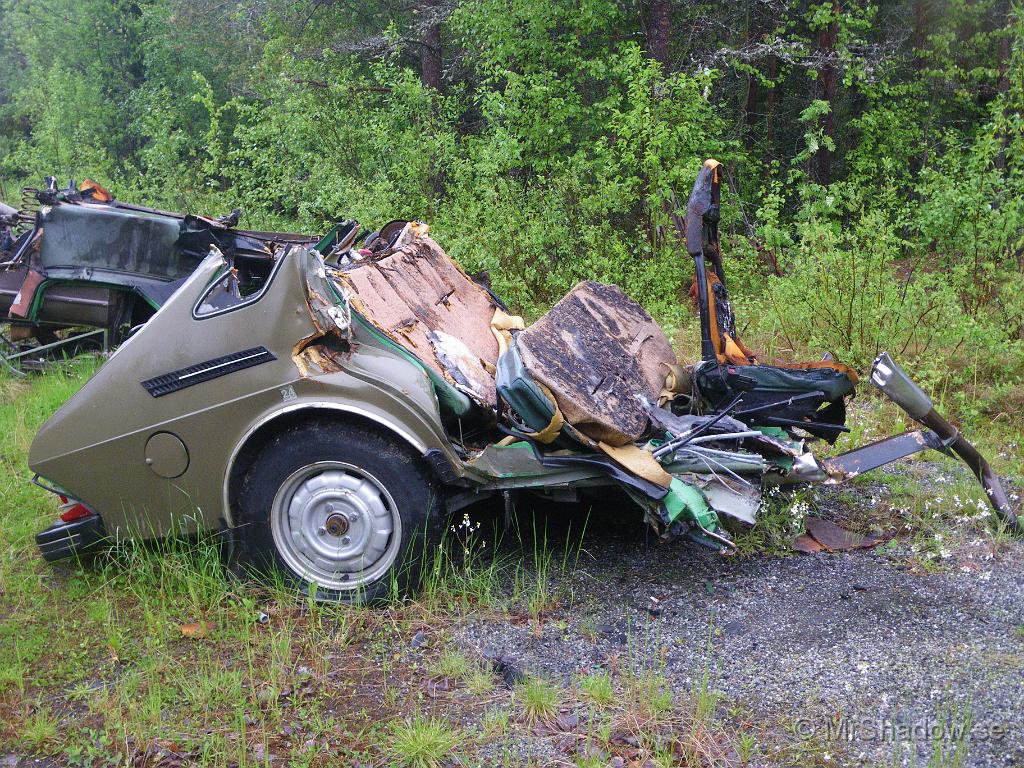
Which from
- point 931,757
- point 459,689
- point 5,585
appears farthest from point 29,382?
point 931,757

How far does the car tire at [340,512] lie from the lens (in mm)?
4000

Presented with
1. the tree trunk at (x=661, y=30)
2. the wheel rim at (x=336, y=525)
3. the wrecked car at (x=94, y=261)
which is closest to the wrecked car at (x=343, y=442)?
the wheel rim at (x=336, y=525)

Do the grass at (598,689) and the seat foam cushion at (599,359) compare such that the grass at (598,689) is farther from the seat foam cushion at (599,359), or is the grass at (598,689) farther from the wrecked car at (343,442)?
the seat foam cushion at (599,359)

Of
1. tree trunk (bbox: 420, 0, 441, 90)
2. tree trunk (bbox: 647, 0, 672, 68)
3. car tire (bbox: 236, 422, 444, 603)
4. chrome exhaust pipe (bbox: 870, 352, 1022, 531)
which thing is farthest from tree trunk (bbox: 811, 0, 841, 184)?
car tire (bbox: 236, 422, 444, 603)

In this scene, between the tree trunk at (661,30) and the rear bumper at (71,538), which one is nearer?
the rear bumper at (71,538)

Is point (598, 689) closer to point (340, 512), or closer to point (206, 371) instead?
point (340, 512)

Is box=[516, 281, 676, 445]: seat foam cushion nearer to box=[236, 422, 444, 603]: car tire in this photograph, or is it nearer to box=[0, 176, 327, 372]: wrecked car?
box=[236, 422, 444, 603]: car tire

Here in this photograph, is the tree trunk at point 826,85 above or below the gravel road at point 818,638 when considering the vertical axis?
above

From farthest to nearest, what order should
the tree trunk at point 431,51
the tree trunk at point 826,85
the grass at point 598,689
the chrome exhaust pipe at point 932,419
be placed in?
the tree trunk at point 431,51, the tree trunk at point 826,85, the chrome exhaust pipe at point 932,419, the grass at point 598,689

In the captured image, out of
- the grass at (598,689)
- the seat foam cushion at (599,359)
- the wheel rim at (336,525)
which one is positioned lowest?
the grass at (598,689)

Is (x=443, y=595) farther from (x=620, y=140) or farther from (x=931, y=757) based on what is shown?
(x=620, y=140)

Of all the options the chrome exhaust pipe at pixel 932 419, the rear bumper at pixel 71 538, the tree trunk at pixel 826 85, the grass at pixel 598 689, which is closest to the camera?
the grass at pixel 598 689

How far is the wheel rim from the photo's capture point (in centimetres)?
405

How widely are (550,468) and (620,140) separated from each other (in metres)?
6.85
